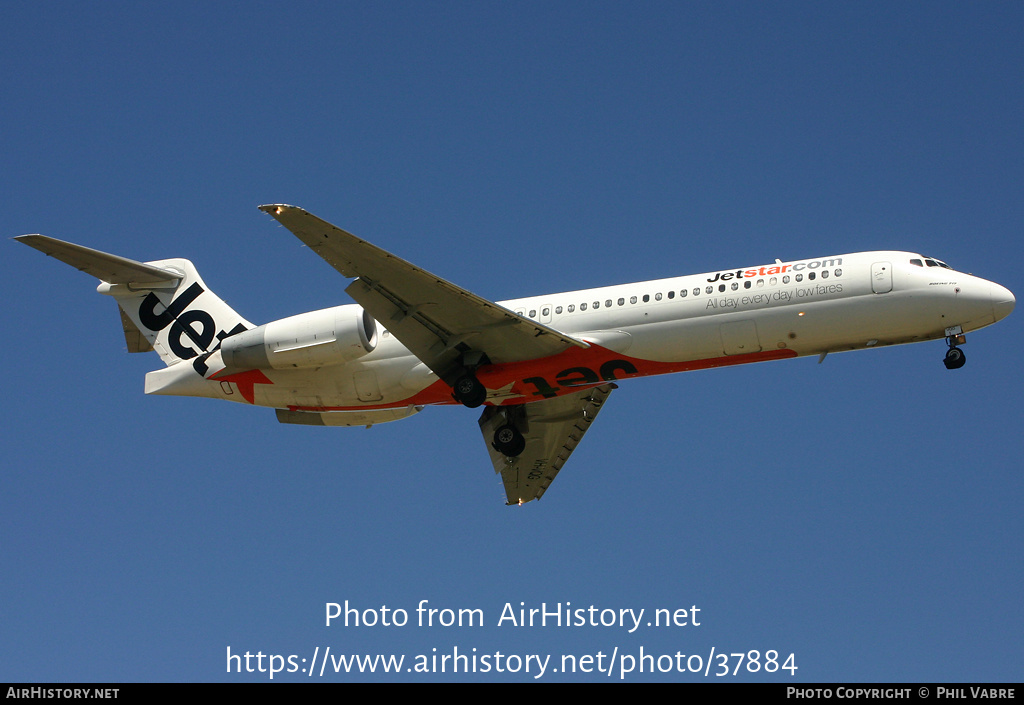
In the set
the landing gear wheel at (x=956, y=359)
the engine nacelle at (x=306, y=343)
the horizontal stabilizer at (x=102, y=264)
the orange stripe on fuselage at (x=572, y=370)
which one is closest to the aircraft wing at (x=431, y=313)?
the orange stripe on fuselage at (x=572, y=370)

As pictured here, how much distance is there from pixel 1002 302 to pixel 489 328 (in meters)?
10.2

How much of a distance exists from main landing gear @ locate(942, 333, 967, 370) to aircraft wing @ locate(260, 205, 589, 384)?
7.21 metres

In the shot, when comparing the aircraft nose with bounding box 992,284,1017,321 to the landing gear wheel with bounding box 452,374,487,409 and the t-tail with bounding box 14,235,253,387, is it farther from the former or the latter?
the t-tail with bounding box 14,235,253,387

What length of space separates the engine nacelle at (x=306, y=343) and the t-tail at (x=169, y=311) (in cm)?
187

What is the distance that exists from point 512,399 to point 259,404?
5776mm

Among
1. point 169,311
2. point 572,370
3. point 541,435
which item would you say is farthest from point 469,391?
point 169,311

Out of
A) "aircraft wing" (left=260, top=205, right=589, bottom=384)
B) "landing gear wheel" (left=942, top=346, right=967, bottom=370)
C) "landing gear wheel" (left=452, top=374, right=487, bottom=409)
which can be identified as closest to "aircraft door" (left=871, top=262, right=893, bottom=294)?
"landing gear wheel" (left=942, top=346, right=967, bottom=370)

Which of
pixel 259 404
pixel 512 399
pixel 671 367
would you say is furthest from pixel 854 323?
pixel 259 404

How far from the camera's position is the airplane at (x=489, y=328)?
73.3 ft

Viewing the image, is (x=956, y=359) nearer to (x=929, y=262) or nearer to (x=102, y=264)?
(x=929, y=262)

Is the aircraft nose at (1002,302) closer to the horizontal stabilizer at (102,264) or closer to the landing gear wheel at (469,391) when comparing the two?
the landing gear wheel at (469,391)
